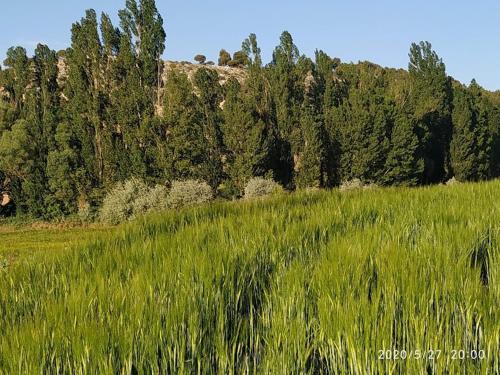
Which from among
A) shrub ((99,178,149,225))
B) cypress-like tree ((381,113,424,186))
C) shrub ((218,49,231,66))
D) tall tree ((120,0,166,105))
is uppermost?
shrub ((218,49,231,66))

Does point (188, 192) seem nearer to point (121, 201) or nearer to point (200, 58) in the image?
point (121, 201)

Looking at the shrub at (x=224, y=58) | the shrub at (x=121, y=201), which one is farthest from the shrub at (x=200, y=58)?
the shrub at (x=121, y=201)

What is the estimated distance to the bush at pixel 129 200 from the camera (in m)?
35.7

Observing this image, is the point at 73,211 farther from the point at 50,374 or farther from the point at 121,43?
the point at 50,374

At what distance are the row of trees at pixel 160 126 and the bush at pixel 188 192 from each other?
2.44 m

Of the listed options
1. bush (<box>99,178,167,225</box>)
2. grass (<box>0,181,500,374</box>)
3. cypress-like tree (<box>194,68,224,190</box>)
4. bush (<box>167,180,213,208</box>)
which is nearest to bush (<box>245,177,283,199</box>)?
bush (<box>167,180,213,208</box>)

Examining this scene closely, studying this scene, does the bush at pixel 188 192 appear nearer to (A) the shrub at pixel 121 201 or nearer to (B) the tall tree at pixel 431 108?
(A) the shrub at pixel 121 201

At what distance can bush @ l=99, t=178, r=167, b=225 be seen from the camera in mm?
35656

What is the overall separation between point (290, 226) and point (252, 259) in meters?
1.16

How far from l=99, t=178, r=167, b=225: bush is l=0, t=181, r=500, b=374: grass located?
107 feet

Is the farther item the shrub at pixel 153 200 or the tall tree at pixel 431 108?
the tall tree at pixel 431 108

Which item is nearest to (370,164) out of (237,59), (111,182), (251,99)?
(251,99)

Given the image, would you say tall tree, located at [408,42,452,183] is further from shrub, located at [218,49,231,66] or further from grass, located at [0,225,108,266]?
shrub, located at [218,49,231,66]

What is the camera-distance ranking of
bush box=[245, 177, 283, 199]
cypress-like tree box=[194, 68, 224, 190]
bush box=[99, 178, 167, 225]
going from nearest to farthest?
bush box=[99, 178, 167, 225] < bush box=[245, 177, 283, 199] < cypress-like tree box=[194, 68, 224, 190]
